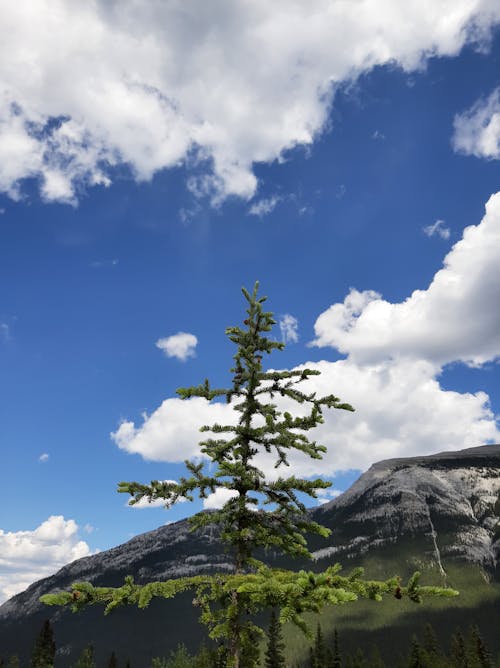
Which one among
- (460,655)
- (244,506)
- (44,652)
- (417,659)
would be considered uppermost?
(244,506)

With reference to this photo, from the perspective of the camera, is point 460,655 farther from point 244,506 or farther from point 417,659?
point 244,506

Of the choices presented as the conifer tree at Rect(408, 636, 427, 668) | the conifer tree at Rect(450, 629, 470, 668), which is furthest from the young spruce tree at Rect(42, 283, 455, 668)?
the conifer tree at Rect(450, 629, 470, 668)

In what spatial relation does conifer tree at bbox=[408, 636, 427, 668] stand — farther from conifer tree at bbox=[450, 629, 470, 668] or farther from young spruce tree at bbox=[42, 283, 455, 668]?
young spruce tree at bbox=[42, 283, 455, 668]

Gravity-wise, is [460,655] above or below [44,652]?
below

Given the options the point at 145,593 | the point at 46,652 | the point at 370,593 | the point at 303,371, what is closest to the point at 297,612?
the point at 370,593

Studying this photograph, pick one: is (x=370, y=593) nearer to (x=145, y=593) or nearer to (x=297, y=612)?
(x=297, y=612)

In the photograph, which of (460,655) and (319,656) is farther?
(460,655)

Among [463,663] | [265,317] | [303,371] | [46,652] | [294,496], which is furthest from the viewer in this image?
[46,652]

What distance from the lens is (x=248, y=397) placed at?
16.2 metres

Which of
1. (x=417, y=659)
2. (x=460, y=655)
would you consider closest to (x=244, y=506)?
(x=417, y=659)

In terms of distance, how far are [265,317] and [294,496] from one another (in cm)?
608

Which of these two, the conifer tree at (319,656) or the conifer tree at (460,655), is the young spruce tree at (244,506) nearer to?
the conifer tree at (319,656)

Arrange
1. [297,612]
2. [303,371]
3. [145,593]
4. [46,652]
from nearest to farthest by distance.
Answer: [297,612] → [145,593] → [303,371] → [46,652]

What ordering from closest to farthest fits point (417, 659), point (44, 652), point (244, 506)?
1. point (244, 506)
2. point (417, 659)
3. point (44, 652)
